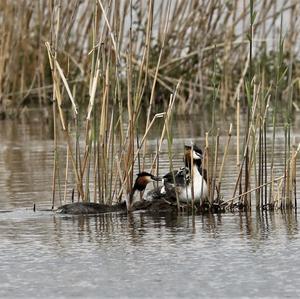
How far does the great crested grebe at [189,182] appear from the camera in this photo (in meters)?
8.82

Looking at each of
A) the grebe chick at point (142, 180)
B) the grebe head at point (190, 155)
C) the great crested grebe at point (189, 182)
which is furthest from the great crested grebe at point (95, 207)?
the grebe head at point (190, 155)

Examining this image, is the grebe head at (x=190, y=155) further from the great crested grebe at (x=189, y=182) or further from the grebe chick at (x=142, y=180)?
the grebe chick at (x=142, y=180)

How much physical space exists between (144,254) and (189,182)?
182 centimetres

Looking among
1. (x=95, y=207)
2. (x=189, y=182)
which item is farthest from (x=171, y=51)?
(x=95, y=207)

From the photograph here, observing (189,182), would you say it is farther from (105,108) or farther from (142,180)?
(105,108)

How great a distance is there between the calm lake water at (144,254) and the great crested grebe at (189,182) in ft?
0.77

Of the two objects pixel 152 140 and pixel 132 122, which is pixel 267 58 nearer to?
pixel 152 140

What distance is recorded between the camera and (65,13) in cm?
1590

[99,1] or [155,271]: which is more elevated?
[99,1]

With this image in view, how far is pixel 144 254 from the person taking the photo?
726 centimetres

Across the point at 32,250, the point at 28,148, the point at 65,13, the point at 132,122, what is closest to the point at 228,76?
the point at 65,13

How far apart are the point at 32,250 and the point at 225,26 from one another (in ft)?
35.7

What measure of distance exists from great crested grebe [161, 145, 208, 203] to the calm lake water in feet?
0.77

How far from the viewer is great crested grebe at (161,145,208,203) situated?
8820 millimetres
